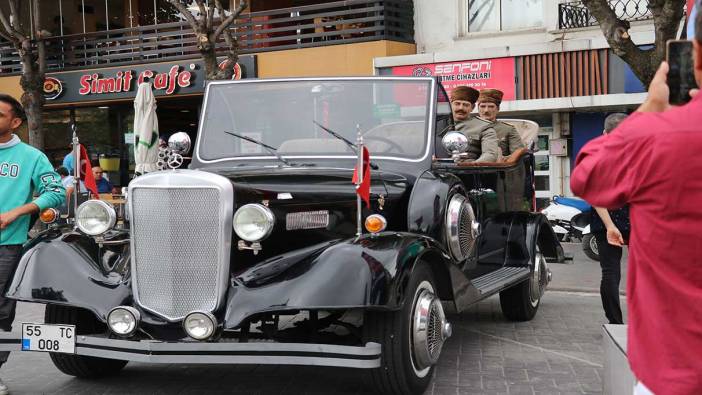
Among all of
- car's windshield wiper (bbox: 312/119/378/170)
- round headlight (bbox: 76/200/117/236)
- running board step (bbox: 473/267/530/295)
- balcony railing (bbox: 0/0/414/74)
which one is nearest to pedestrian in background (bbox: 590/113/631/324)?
running board step (bbox: 473/267/530/295)

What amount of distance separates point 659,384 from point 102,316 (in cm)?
332

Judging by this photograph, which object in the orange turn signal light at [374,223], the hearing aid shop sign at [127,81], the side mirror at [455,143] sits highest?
the hearing aid shop sign at [127,81]

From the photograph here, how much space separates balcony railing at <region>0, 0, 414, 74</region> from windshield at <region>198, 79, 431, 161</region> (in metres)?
12.3

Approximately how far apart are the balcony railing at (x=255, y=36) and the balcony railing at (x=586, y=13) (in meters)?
3.53

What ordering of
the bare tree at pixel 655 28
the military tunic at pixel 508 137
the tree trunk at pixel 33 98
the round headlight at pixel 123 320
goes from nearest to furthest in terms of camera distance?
the round headlight at pixel 123 320 < the military tunic at pixel 508 137 < the bare tree at pixel 655 28 < the tree trunk at pixel 33 98

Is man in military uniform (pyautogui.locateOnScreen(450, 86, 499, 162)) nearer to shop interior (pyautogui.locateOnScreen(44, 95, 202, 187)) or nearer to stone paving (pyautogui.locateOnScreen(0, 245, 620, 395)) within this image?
stone paving (pyautogui.locateOnScreen(0, 245, 620, 395))

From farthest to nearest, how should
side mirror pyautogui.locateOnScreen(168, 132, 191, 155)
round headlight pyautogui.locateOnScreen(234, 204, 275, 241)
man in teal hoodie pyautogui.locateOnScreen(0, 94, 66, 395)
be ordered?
side mirror pyautogui.locateOnScreen(168, 132, 191, 155), man in teal hoodie pyautogui.locateOnScreen(0, 94, 66, 395), round headlight pyautogui.locateOnScreen(234, 204, 275, 241)

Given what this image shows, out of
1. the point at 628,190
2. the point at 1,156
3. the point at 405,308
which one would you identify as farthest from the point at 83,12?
the point at 628,190

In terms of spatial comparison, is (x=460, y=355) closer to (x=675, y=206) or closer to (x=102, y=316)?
(x=102, y=316)

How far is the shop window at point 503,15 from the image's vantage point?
59.2 feet

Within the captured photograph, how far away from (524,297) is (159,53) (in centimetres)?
1599

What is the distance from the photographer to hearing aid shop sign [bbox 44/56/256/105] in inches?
810

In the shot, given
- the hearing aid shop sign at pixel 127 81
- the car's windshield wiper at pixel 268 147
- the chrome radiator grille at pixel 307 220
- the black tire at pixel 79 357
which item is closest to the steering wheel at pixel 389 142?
the car's windshield wiper at pixel 268 147

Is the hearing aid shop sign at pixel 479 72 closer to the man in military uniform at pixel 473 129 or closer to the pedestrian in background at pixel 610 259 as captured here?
the man in military uniform at pixel 473 129
